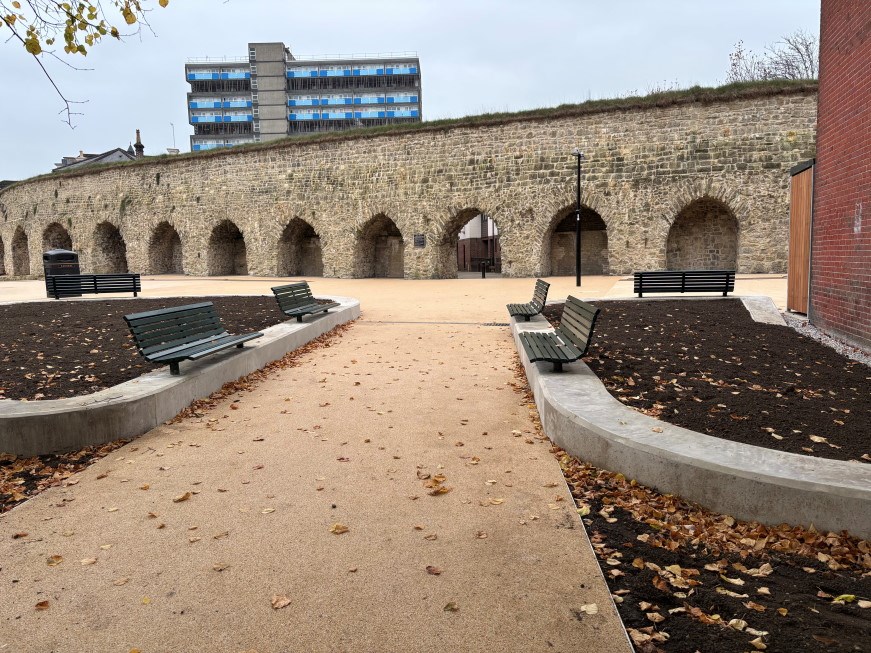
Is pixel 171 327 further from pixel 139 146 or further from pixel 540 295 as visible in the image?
pixel 139 146

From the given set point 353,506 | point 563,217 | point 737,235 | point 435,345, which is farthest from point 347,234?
point 353,506

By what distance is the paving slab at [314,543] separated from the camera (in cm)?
238

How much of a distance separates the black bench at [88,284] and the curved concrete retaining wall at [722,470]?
14456 mm

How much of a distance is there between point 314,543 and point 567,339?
3828 mm

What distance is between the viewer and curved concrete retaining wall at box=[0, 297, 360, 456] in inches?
170

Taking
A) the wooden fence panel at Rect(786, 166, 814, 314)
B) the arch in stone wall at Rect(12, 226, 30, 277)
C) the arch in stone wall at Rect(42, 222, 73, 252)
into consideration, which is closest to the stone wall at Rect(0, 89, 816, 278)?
the arch in stone wall at Rect(42, 222, 73, 252)

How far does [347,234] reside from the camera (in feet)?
85.6

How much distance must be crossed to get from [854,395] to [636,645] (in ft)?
12.7

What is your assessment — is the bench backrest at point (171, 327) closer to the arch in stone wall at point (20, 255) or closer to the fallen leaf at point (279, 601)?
the fallen leaf at point (279, 601)

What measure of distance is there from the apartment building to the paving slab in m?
79.8

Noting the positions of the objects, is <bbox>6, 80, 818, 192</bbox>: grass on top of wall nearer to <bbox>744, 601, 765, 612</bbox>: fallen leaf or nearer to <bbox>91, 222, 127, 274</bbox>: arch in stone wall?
<bbox>91, 222, 127, 274</bbox>: arch in stone wall

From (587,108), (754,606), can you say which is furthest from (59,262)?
(754,606)

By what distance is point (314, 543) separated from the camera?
3.05 m

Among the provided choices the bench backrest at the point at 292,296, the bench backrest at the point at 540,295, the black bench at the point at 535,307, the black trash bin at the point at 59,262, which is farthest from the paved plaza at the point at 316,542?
the black trash bin at the point at 59,262
